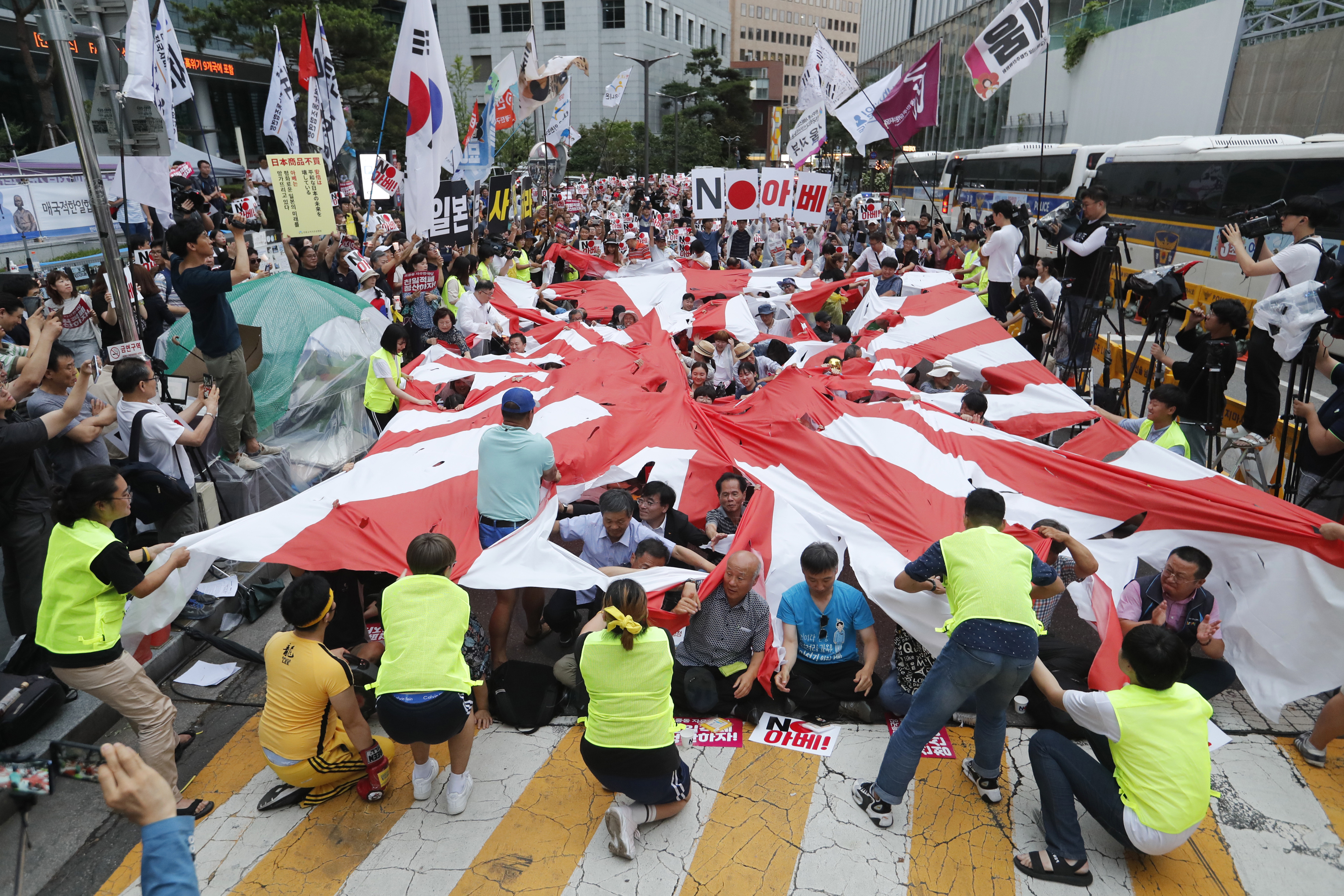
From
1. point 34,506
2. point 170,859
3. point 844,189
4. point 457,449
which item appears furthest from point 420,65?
point 844,189

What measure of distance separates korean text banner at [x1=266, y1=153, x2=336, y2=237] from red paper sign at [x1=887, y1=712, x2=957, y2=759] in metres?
8.23

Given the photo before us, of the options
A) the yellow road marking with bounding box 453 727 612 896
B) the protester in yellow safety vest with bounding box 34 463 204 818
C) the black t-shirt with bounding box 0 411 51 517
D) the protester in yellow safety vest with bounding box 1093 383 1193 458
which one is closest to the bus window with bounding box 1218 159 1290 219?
the protester in yellow safety vest with bounding box 1093 383 1193 458

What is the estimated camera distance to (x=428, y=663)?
3707 mm

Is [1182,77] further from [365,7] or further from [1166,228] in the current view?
[365,7]

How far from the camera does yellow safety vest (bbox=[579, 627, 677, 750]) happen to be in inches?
141

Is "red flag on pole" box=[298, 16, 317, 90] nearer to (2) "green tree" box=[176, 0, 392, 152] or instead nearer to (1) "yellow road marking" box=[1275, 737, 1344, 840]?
(1) "yellow road marking" box=[1275, 737, 1344, 840]

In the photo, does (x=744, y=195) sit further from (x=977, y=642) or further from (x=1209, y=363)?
(x=977, y=642)

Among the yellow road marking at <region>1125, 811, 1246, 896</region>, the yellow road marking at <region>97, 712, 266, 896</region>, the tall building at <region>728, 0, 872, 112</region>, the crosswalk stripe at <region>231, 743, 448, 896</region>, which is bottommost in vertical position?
the yellow road marking at <region>97, 712, 266, 896</region>

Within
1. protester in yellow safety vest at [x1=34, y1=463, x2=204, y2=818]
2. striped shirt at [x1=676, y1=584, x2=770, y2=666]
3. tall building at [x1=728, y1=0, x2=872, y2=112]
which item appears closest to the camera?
protester in yellow safety vest at [x1=34, y1=463, x2=204, y2=818]

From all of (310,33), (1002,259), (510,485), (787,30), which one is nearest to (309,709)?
(510,485)

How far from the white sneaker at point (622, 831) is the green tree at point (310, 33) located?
29.8 meters

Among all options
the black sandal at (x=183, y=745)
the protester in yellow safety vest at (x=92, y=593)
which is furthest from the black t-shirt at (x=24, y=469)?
the black sandal at (x=183, y=745)

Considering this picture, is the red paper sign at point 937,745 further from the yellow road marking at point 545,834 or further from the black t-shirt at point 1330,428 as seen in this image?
the black t-shirt at point 1330,428

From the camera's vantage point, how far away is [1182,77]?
74.5ft
